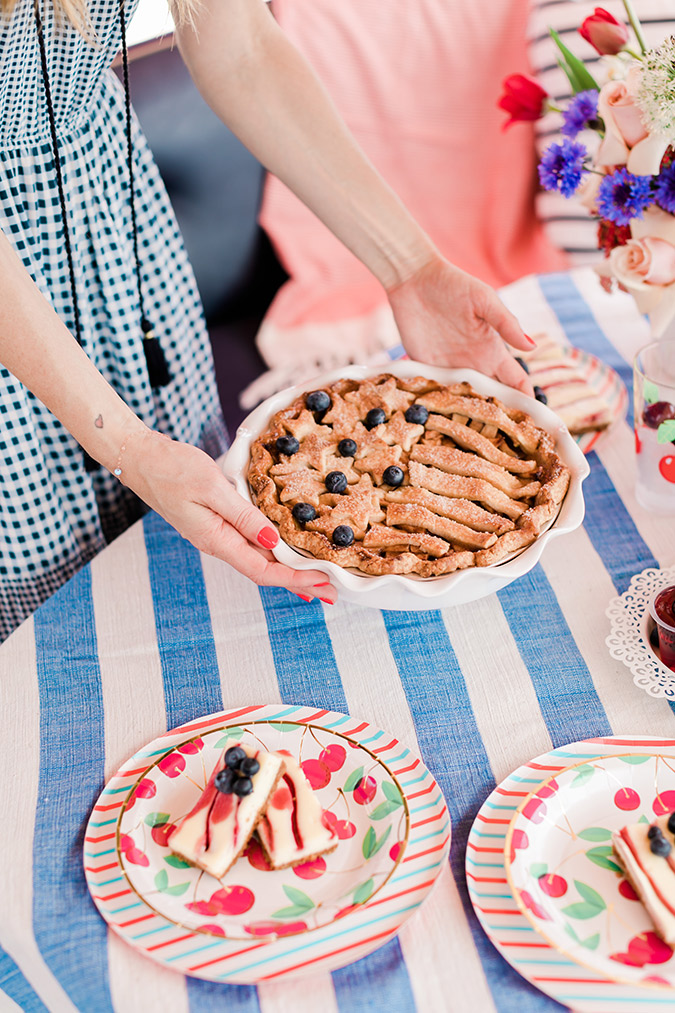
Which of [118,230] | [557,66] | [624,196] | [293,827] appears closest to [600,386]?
[624,196]

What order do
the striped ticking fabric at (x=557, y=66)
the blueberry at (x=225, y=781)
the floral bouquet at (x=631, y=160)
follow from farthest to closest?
the striped ticking fabric at (x=557, y=66)
the floral bouquet at (x=631, y=160)
the blueberry at (x=225, y=781)

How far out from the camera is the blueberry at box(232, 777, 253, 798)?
83cm

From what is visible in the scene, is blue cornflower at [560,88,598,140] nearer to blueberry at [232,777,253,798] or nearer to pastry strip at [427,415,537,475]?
pastry strip at [427,415,537,475]

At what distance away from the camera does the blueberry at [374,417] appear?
123 cm

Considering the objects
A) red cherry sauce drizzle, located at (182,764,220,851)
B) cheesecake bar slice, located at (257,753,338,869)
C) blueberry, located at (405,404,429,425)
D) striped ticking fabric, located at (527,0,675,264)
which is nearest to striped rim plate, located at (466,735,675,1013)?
cheesecake bar slice, located at (257,753,338,869)

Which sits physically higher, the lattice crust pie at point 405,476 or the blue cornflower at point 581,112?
the blue cornflower at point 581,112

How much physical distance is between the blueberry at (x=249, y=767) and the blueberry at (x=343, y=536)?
0.97ft

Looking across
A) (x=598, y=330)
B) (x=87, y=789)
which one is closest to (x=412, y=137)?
(x=598, y=330)

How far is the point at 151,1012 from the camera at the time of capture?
759 mm

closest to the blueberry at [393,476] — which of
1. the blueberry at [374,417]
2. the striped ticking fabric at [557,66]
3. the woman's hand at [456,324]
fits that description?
the blueberry at [374,417]

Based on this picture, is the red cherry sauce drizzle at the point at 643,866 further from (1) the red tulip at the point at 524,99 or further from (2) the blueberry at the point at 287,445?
(1) the red tulip at the point at 524,99

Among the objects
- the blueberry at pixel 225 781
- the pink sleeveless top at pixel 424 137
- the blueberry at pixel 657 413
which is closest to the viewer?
the blueberry at pixel 225 781

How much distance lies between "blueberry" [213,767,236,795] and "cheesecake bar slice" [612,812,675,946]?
37cm

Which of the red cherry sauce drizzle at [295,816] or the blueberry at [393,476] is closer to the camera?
the red cherry sauce drizzle at [295,816]
